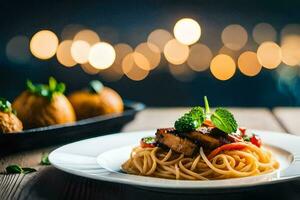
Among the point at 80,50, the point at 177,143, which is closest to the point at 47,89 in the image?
the point at 177,143

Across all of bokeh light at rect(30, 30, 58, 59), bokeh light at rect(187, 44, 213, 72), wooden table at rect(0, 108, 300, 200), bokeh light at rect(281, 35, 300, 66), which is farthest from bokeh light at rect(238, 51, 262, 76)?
wooden table at rect(0, 108, 300, 200)

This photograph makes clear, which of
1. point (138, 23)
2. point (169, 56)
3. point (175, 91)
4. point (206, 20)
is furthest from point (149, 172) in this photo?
point (169, 56)

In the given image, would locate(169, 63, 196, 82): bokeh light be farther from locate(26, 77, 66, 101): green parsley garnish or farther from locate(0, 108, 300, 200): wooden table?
locate(0, 108, 300, 200): wooden table

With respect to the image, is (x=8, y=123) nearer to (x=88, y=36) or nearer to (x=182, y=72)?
(x=182, y=72)

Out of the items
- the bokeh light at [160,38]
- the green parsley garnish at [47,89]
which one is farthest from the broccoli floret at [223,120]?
the bokeh light at [160,38]

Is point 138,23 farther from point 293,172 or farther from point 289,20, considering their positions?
point 293,172

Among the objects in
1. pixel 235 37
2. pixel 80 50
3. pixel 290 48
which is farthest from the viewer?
pixel 80 50

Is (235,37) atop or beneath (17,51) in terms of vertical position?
atop
